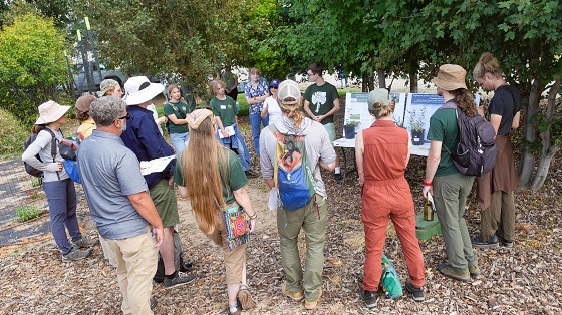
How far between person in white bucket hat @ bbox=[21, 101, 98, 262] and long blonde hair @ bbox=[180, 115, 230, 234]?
2.29 m

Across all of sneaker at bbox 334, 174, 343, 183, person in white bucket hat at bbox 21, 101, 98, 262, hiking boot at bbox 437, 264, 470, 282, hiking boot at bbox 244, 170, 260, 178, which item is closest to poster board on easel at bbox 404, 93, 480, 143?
sneaker at bbox 334, 174, 343, 183

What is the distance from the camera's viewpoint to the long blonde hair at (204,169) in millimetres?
2788

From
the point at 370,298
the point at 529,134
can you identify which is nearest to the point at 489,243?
the point at 370,298

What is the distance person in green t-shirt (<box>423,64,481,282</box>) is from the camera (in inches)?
122

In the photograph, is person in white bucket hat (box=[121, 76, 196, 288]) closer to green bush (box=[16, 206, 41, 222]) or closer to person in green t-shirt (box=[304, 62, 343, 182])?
person in green t-shirt (box=[304, 62, 343, 182])

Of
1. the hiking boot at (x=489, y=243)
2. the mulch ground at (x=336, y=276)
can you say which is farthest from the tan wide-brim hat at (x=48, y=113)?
the hiking boot at (x=489, y=243)

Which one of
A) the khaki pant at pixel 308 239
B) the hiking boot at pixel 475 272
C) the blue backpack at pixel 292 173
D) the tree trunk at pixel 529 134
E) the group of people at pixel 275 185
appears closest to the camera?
the group of people at pixel 275 185

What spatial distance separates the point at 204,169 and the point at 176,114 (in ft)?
12.8

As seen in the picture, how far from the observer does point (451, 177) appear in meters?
3.22

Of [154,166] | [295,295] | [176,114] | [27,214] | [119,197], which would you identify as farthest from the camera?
[176,114]

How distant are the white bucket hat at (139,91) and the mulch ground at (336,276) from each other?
1866mm

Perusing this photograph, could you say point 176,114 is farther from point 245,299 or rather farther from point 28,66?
point 28,66

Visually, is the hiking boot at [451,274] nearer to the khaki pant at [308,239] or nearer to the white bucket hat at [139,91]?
the khaki pant at [308,239]

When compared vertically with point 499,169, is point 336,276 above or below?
below
